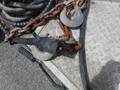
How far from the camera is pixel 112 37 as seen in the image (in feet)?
5.17

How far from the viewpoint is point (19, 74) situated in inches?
69.6

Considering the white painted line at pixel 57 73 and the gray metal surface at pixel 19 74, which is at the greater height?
the white painted line at pixel 57 73

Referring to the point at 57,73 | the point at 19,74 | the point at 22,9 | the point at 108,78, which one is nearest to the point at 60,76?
the point at 57,73

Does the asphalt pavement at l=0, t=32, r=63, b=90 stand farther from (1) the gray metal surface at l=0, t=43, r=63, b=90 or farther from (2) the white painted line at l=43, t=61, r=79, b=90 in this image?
(2) the white painted line at l=43, t=61, r=79, b=90

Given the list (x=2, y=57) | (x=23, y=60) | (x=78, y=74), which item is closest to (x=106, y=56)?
(x=78, y=74)

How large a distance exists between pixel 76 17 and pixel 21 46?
37 cm

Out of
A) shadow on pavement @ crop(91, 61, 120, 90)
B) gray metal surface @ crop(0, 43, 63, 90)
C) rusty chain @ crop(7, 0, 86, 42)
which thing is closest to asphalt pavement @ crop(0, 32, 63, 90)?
gray metal surface @ crop(0, 43, 63, 90)

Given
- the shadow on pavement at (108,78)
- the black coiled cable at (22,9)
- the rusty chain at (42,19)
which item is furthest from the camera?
the black coiled cable at (22,9)

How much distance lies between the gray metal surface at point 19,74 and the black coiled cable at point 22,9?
166 millimetres

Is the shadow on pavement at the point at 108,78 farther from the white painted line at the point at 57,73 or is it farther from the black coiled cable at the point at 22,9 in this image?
the black coiled cable at the point at 22,9

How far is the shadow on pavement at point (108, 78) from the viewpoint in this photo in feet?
4.70

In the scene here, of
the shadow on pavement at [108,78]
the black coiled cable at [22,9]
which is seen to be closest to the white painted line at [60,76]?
the shadow on pavement at [108,78]

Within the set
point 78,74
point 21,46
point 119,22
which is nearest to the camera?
point 78,74

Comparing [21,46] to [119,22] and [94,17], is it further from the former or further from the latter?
[119,22]
